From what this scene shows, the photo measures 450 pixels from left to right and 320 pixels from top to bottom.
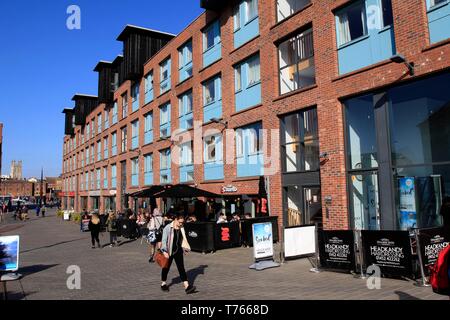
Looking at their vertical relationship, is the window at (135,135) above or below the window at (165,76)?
below

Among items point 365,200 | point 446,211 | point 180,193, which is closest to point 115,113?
point 180,193

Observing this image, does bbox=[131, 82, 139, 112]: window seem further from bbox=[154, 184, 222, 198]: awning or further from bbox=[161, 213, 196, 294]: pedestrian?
bbox=[161, 213, 196, 294]: pedestrian

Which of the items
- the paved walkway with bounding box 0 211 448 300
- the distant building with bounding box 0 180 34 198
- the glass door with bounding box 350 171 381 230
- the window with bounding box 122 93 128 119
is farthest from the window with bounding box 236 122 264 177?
the distant building with bounding box 0 180 34 198

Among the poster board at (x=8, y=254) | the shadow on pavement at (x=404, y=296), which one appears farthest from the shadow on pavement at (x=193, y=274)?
the shadow on pavement at (x=404, y=296)

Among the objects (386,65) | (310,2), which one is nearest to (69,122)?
(310,2)

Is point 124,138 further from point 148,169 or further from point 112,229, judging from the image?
point 112,229

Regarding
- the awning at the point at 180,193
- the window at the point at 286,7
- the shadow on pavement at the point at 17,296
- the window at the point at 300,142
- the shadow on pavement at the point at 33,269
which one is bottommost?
the shadow on pavement at the point at 33,269

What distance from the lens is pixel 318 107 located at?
47.2ft

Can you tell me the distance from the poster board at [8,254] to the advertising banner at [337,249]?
808 centimetres

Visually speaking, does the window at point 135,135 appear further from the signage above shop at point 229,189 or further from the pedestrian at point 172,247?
the pedestrian at point 172,247

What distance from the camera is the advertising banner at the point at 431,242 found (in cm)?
827

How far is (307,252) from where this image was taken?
1127cm

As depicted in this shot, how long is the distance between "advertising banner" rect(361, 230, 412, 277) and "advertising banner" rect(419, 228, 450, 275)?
344mm
